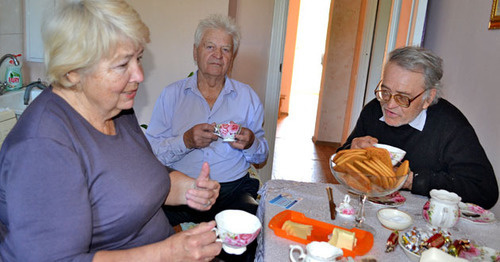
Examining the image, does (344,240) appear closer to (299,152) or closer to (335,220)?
(335,220)

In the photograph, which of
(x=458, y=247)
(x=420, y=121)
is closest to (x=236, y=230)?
(x=458, y=247)

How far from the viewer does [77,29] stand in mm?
1031

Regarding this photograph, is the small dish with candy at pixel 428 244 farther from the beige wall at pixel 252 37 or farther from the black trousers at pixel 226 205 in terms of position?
the beige wall at pixel 252 37

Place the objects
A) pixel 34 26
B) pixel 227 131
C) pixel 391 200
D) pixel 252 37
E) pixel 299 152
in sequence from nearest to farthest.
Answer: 1. pixel 391 200
2. pixel 227 131
3. pixel 34 26
4. pixel 252 37
5. pixel 299 152

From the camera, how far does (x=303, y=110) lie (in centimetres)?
842

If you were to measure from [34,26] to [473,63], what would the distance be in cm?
274

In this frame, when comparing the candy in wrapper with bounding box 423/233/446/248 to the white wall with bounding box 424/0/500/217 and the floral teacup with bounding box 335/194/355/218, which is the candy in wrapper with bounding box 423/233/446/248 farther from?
the white wall with bounding box 424/0/500/217

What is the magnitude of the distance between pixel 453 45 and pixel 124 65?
2.33 m

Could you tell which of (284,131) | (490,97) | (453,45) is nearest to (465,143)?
(490,97)

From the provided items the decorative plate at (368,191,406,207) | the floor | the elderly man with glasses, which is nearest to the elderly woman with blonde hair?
the decorative plate at (368,191,406,207)

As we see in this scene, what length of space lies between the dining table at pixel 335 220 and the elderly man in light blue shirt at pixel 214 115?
1.75ft

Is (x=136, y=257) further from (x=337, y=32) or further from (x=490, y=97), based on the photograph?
(x=337, y=32)

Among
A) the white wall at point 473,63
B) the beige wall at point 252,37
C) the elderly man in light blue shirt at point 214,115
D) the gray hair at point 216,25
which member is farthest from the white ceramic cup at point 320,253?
the beige wall at point 252,37

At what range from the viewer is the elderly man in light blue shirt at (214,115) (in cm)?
214
